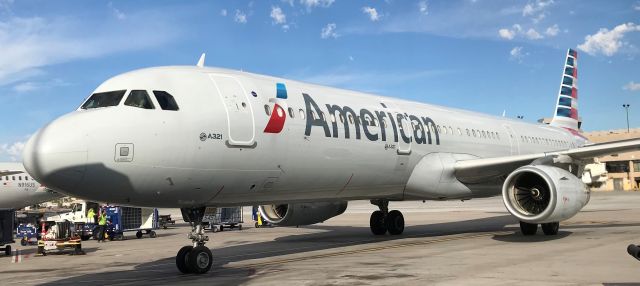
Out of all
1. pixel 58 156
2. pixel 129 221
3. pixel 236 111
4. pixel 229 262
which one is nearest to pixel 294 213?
pixel 229 262

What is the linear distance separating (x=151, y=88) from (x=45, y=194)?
2781 centimetres

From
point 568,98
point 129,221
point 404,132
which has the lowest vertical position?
point 129,221

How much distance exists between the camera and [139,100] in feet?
30.6

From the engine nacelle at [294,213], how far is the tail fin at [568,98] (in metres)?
14.9

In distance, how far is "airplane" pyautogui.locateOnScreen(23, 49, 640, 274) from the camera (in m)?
8.60

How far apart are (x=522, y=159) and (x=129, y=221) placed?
1743 cm

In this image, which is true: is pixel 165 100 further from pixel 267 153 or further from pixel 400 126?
pixel 400 126

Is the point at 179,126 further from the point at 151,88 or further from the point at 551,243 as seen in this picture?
the point at 551,243

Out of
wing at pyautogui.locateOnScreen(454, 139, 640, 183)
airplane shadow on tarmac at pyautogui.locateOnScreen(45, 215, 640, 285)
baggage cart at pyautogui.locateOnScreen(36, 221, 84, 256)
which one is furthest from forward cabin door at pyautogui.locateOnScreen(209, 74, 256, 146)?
baggage cart at pyautogui.locateOnScreen(36, 221, 84, 256)

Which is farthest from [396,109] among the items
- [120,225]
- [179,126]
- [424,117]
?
[120,225]

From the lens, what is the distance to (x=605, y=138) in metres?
91.9

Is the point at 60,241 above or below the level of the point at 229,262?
above

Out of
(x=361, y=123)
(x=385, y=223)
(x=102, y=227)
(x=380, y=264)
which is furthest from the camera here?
(x=102, y=227)

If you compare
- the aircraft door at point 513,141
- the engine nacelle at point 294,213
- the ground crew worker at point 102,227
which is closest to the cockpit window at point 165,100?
the engine nacelle at point 294,213
